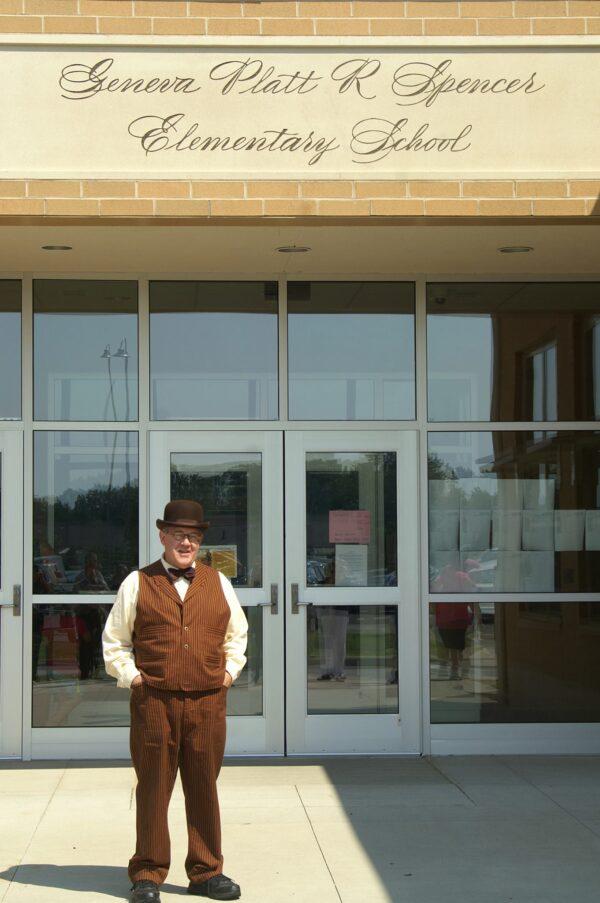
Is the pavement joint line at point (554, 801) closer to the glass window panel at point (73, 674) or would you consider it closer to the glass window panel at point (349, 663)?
the glass window panel at point (349, 663)

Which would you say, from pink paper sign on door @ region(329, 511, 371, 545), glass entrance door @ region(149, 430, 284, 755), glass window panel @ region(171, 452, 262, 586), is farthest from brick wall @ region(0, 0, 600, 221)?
pink paper sign on door @ region(329, 511, 371, 545)

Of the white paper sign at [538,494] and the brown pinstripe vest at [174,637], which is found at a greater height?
the white paper sign at [538,494]

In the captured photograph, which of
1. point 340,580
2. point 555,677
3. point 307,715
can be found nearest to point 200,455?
point 340,580

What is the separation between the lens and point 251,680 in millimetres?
9336

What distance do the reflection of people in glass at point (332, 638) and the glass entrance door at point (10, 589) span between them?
2266 millimetres

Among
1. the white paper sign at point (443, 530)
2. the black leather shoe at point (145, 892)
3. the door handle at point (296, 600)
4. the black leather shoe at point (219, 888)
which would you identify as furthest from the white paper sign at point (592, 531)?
the black leather shoe at point (145, 892)

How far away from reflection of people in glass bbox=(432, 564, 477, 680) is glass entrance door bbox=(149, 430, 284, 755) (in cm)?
123

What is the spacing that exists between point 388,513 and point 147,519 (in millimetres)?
1848

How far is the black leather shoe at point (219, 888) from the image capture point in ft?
18.8

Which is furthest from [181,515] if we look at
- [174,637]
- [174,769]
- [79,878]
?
[79,878]

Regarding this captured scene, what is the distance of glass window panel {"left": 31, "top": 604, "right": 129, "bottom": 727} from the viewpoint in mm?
9211

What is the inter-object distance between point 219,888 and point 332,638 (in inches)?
147

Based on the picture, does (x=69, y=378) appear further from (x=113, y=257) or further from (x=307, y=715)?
(x=307, y=715)

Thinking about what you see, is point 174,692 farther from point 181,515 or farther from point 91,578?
point 91,578
